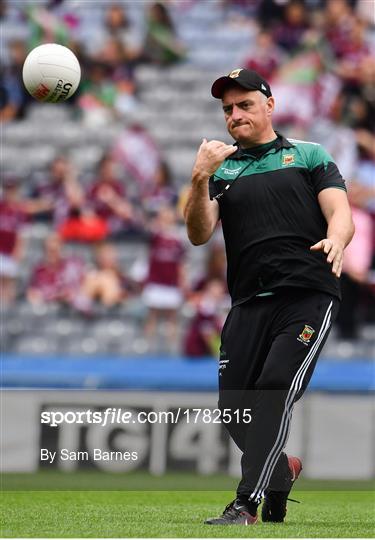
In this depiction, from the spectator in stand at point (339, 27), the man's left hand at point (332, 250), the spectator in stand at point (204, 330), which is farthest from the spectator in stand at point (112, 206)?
the man's left hand at point (332, 250)

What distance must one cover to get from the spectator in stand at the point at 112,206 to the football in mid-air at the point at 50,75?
733 centimetres

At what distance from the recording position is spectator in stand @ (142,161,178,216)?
14.0 meters

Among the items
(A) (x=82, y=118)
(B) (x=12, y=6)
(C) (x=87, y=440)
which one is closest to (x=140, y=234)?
(A) (x=82, y=118)

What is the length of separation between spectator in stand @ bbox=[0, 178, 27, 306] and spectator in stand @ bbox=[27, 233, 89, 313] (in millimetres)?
279

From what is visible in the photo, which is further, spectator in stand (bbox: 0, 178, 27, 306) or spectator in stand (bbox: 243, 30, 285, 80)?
spectator in stand (bbox: 243, 30, 285, 80)

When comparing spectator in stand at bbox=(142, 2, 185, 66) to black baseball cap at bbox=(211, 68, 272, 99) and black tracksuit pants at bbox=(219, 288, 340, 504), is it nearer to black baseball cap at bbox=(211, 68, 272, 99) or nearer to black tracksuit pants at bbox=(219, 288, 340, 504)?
black baseball cap at bbox=(211, 68, 272, 99)

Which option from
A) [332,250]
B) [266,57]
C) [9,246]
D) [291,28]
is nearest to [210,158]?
[332,250]

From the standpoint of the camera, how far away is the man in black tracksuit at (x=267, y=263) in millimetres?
4816

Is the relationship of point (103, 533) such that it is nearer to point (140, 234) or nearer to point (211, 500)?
point (211, 500)

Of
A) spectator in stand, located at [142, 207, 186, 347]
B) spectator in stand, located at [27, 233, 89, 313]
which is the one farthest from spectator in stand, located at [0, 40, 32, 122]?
spectator in stand, located at [142, 207, 186, 347]

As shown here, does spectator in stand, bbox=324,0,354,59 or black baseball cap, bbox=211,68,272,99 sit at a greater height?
spectator in stand, bbox=324,0,354,59

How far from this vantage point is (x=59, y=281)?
13.6m

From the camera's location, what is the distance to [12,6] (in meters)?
16.2

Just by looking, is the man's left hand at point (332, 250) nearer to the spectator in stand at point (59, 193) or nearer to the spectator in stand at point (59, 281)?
the spectator in stand at point (59, 281)
